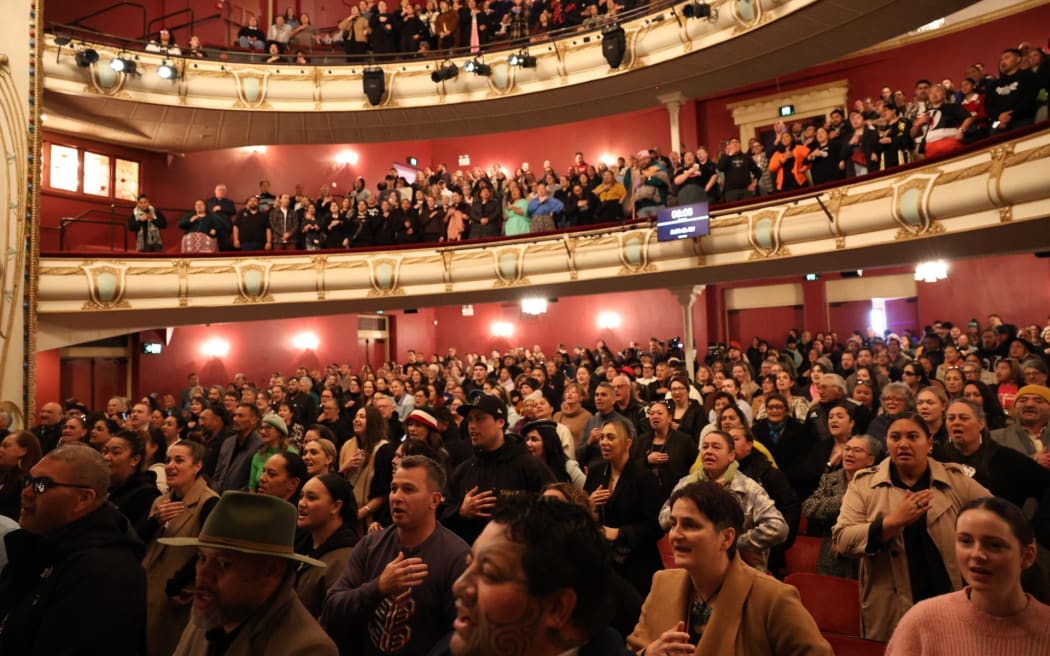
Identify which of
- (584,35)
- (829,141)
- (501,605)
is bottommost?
(501,605)

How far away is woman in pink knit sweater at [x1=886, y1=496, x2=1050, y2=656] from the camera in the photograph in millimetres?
1874

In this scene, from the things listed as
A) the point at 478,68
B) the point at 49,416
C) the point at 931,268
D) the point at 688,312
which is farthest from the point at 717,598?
the point at 478,68

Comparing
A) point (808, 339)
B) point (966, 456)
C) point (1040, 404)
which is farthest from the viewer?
point (808, 339)

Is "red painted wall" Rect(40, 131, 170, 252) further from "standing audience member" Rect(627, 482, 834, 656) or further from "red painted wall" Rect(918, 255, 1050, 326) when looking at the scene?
"red painted wall" Rect(918, 255, 1050, 326)

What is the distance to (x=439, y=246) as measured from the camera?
12422 mm

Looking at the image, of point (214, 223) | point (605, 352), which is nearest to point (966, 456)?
point (605, 352)

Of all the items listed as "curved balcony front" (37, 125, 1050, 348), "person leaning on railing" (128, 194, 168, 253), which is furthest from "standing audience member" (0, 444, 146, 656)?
"person leaning on railing" (128, 194, 168, 253)

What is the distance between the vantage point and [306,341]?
52.5 ft

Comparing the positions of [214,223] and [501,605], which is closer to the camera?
[501,605]

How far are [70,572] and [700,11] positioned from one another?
10.9m

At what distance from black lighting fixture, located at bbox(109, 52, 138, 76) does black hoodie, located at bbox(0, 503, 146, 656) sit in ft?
38.5

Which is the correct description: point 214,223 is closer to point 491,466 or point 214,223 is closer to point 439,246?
point 439,246

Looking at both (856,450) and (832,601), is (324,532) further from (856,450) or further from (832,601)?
(856,450)

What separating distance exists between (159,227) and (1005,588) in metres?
13.0
